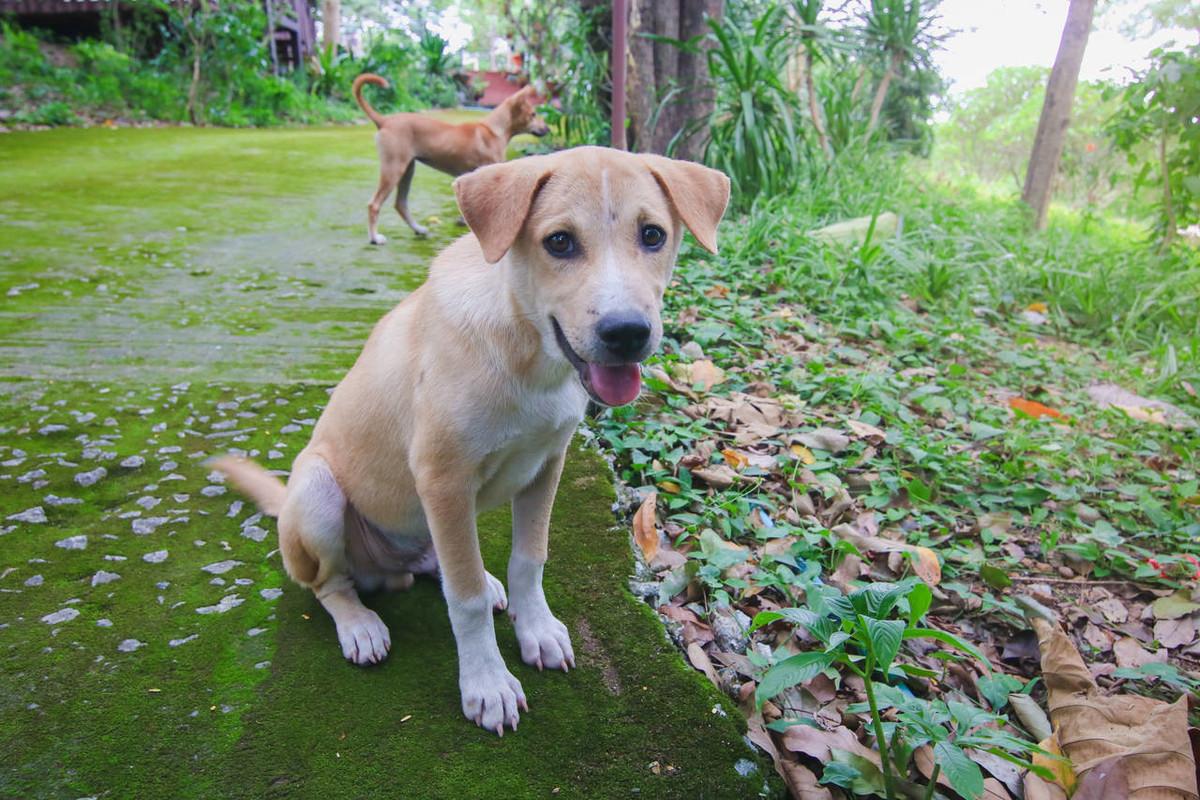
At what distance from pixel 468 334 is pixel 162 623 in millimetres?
1230

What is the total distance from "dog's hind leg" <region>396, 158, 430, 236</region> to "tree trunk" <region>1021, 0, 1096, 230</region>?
22.4 ft

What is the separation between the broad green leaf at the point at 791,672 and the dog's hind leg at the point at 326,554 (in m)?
1.10

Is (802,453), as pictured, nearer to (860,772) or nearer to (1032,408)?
(1032,408)

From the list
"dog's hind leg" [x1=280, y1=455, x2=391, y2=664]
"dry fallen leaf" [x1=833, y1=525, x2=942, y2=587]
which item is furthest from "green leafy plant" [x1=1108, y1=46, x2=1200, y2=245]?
"dog's hind leg" [x1=280, y1=455, x2=391, y2=664]

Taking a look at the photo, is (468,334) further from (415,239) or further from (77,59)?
(77,59)

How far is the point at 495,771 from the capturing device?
1.80 meters

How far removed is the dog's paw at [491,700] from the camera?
191cm

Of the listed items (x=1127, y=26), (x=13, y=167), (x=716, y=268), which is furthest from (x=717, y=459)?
(x=1127, y=26)

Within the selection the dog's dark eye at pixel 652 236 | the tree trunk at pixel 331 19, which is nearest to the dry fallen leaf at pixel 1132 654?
the dog's dark eye at pixel 652 236

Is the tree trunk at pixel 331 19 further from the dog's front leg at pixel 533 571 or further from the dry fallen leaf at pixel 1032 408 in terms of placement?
the dog's front leg at pixel 533 571

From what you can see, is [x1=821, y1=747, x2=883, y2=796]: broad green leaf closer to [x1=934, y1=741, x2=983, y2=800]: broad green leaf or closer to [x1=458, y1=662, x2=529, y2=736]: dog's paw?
[x1=934, y1=741, x2=983, y2=800]: broad green leaf

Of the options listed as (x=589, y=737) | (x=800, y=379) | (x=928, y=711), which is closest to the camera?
(x=928, y=711)

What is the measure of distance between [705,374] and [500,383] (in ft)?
7.14

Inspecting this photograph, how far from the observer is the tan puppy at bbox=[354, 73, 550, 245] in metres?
6.71
